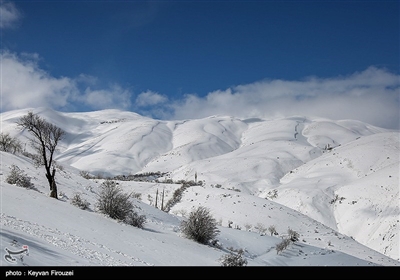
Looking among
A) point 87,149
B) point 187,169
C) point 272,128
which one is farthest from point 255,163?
point 87,149

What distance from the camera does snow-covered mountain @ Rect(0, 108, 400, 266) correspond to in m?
14.0

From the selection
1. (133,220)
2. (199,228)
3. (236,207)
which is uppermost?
(236,207)

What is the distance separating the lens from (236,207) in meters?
42.6

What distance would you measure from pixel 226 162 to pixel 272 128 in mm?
87184

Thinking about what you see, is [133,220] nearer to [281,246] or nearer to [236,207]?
[281,246]

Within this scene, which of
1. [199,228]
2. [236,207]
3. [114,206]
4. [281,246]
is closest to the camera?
[199,228]

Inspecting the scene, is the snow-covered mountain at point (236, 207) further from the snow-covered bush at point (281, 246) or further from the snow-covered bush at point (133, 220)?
the snow-covered bush at point (133, 220)

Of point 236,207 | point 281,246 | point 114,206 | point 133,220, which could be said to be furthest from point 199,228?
point 236,207

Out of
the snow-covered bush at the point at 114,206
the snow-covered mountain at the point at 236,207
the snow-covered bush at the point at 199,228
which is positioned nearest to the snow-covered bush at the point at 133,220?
the snow-covered bush at the point at 114,206

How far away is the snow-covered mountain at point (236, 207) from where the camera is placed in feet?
45.8

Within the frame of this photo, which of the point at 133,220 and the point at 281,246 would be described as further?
the point at 281,246

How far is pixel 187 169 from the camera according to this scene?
89.9 metres

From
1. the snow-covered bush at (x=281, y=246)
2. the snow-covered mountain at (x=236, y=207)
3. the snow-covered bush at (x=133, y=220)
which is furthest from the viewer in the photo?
the snow-covered bush at (x=281, y=246)

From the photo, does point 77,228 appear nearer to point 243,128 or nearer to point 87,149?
point 87,149
